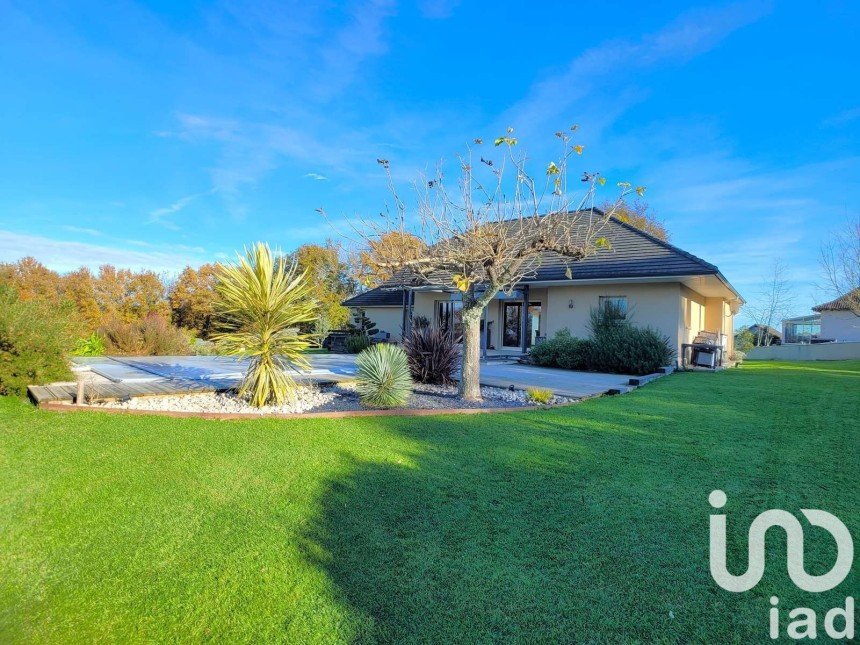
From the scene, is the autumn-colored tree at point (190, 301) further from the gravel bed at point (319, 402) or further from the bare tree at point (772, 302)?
the bare tree at point (772, 302)

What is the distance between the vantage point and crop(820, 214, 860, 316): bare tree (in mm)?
23891

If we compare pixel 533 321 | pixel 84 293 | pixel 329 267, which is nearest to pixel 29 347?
pixel 533 321

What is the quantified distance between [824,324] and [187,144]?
47985 mm

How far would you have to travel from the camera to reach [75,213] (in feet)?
60.0

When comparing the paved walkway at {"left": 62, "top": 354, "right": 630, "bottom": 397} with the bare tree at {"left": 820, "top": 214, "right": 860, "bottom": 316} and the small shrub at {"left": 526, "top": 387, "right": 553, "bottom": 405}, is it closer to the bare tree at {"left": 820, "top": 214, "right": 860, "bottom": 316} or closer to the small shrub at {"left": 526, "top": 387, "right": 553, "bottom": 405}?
the small shrub at {"left": 526, "top": 387, "right": 553, "bottom": 405}

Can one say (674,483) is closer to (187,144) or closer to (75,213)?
(187,144)

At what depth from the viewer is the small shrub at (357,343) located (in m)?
21.0

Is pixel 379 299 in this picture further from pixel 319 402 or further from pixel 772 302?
pixel 772 302

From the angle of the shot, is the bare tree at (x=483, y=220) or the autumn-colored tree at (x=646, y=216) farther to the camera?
the autumn-colored tree at (x=646, y=216)

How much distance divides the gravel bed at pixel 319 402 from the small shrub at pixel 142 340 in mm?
10380

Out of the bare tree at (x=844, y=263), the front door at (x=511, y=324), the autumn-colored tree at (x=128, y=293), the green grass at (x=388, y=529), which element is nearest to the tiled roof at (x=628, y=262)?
the front door at (x=511, y=324)

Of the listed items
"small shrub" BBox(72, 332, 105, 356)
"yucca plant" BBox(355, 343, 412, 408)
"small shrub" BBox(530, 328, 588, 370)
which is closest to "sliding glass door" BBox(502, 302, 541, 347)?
"small shrub" BBox(530, 328, 588, 370)

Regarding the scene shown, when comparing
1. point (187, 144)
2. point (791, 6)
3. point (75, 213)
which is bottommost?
point (75, 213)

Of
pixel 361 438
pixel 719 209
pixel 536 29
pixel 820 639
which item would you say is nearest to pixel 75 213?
pixel 536 29
